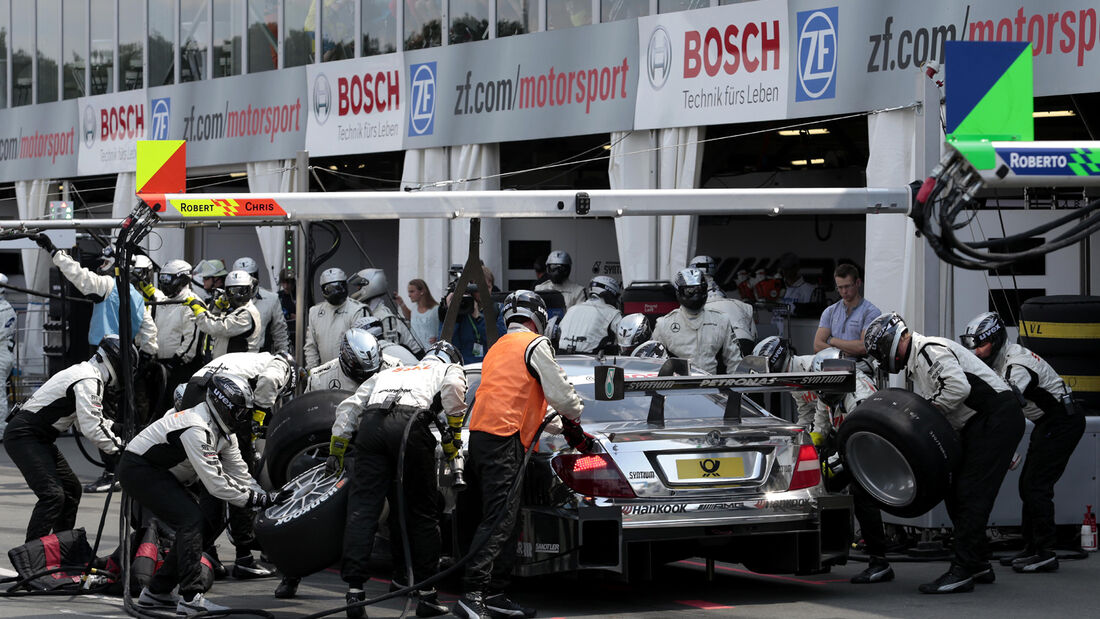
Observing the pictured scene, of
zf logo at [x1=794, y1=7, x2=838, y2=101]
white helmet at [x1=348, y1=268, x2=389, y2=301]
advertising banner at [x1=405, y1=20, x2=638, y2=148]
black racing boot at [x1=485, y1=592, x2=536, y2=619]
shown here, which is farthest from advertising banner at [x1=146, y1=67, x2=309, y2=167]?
black racing boot at [x1=485, y1=592, x2=536, y2=619]

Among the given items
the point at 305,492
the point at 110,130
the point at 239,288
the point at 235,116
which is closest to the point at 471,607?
the point at 305,492

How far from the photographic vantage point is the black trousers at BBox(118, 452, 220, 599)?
838 centimetres

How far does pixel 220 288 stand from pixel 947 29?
758cm

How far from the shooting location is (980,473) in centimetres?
902

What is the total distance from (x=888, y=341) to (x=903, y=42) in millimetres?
6023

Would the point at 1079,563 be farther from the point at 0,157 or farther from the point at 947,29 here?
the point at 0,157

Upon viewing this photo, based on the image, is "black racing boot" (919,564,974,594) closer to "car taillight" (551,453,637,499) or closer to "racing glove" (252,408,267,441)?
"car taillight" (551,453,637,499)

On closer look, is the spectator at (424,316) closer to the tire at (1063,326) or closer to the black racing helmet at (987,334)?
the tire at (1063,326)

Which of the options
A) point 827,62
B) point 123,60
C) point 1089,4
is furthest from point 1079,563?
point 123,60

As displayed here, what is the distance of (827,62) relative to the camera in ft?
50.6

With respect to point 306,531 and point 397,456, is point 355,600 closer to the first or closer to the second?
point 306,531

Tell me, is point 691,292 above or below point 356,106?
below

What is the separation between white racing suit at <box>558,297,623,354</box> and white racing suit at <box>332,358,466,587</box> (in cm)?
482

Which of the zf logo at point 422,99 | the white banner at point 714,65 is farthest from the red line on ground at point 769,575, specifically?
the zf logo at point 422,99
